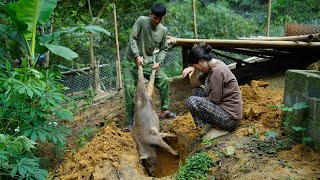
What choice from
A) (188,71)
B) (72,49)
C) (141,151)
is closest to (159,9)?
(188,71)

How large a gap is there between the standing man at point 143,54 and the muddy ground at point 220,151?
585mm

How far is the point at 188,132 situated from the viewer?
549 cm


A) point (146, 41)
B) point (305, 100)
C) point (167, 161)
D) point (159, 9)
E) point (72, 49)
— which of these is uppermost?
point (159, 9)

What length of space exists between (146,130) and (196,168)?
116 centimetres

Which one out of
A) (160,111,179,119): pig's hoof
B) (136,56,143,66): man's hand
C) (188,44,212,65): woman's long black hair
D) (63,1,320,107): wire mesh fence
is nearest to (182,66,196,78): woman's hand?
(188,44,212,65): woman's long black hair

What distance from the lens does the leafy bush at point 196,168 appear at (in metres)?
4.12

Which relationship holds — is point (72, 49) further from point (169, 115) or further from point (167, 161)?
point (167, 161)

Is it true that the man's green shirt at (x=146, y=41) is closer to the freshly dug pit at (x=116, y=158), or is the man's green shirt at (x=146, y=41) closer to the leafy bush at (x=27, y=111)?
the freshly dug pit at (x=116, y=158)

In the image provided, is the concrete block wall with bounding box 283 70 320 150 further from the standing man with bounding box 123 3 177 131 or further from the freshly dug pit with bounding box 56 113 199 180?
the standing man with bounding box 123 3 177 131

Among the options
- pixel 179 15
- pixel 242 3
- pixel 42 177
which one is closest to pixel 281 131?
pixel 42 177

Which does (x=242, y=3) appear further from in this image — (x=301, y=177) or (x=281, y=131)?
(x=301, y=177)

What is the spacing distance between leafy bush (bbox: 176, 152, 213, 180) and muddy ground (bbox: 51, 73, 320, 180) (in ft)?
0.26

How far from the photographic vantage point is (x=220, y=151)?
173 inches

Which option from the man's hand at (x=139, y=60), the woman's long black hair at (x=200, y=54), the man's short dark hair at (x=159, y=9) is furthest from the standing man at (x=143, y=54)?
the woman's long black hair at (x=200, y=54)
